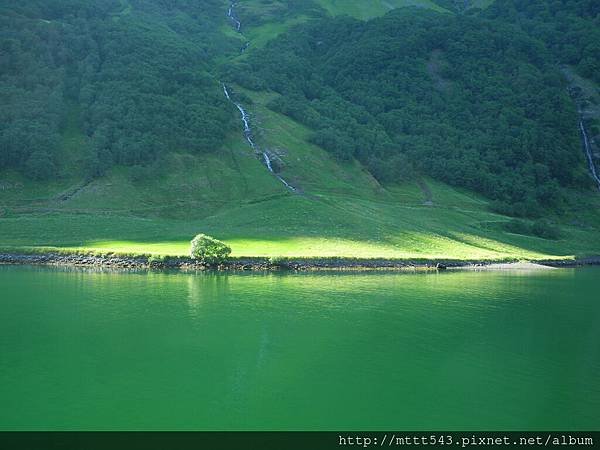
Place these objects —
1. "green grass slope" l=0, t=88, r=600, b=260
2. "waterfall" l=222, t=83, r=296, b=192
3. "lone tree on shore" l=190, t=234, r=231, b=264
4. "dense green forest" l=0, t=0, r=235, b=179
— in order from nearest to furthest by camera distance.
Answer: "lone tree on shore" l=190, t=234, r=231, b=264 → "green grass slope" l=0, t=88, r=600, b=260 → "dense green forest" l=0, t=0, r=235, b=179 → "waterfall" l=222, t=83, r=296, b=192

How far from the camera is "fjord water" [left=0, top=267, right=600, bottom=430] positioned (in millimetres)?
29688

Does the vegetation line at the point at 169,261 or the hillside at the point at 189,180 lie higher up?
the hillside at the point at 189,180

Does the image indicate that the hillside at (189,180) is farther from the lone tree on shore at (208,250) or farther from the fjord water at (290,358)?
the fjord water at (290,358)

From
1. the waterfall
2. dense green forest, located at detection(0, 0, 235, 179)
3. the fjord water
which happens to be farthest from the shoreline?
the waterfall

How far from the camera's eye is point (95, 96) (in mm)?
165125

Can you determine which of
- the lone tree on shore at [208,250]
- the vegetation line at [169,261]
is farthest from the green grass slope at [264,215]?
the lone tree on shore at [208,250]

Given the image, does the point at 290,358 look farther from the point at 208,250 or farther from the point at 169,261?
the point at 169,261

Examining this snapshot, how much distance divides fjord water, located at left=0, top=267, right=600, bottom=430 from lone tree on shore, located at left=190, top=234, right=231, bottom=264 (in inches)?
783

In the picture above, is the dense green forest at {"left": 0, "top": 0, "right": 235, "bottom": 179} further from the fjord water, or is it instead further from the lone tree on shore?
the fjord water

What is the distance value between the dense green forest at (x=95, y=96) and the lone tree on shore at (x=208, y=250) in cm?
5894

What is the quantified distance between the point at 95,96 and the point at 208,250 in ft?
309

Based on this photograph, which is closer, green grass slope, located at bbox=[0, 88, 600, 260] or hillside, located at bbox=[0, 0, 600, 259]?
green grass slope, located at bbox=[0, 88, 600, 260]

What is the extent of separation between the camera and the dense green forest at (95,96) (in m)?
144
